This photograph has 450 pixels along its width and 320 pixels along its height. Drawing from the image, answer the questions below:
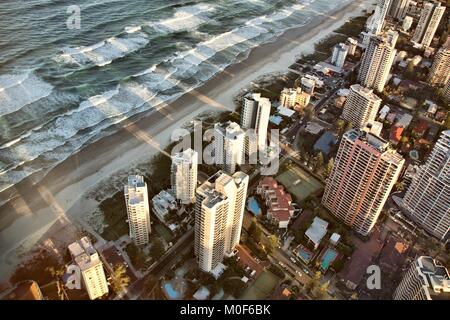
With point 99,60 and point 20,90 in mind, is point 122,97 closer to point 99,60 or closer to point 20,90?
point 99,60

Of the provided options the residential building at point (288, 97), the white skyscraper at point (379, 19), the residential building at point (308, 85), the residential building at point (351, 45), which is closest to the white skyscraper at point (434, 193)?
the residential building at point (288, 97)

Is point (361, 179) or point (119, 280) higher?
point (361, 179)

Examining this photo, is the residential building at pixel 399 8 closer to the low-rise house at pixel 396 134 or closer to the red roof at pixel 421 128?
the red roof at pixel 421 128

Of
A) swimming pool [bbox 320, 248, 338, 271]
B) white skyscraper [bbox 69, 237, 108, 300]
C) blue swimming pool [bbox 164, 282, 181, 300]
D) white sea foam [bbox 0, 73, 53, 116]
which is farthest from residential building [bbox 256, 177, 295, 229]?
white sea foam [bbox 0, 73, 53, 116]

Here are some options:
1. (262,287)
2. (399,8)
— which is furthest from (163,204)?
(399,8)

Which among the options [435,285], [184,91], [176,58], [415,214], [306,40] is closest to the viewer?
[435,285]

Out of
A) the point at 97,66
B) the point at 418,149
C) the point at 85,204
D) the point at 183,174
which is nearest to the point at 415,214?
the point at 418,149

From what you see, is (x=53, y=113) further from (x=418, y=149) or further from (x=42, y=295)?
(x=418, y=149)
